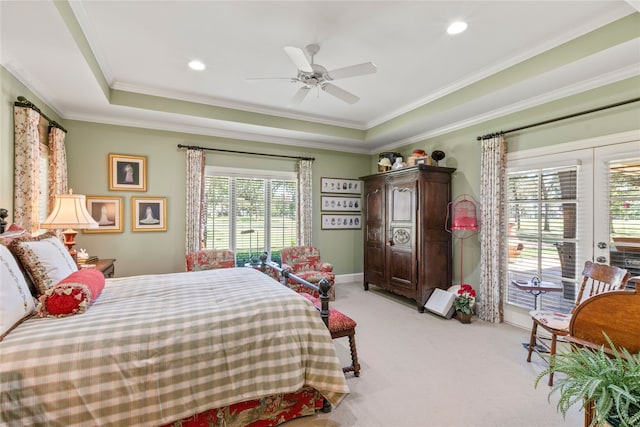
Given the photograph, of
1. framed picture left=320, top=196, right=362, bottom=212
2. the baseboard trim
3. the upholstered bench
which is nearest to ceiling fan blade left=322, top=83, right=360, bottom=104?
the upholstered bench

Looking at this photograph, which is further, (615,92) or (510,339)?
(510,339)

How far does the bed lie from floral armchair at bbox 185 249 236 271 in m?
1.96

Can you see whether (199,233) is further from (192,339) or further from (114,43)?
(192,339)

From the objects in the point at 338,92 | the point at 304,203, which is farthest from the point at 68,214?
the point at 304,203

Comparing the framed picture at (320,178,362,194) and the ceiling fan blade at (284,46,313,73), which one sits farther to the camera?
the framed picture at (320,178,362,194)

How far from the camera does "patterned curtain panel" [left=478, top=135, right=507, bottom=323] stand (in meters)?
3.83

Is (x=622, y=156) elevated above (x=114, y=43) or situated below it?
below

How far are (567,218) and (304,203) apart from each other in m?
3.73

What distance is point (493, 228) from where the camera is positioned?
3.86m

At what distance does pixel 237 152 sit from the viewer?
5035 mm

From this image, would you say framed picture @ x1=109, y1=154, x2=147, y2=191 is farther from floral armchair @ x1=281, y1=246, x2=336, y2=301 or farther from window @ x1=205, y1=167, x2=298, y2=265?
floral armchair @ x1=281, y1=246, x2=336, y2=301

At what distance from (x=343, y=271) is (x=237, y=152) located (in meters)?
3.08

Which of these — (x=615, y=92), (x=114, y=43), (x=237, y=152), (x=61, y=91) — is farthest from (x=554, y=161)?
(x=61, y=91)

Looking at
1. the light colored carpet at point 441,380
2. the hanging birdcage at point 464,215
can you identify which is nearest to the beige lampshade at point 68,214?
the light colored carpet at point 441,380
